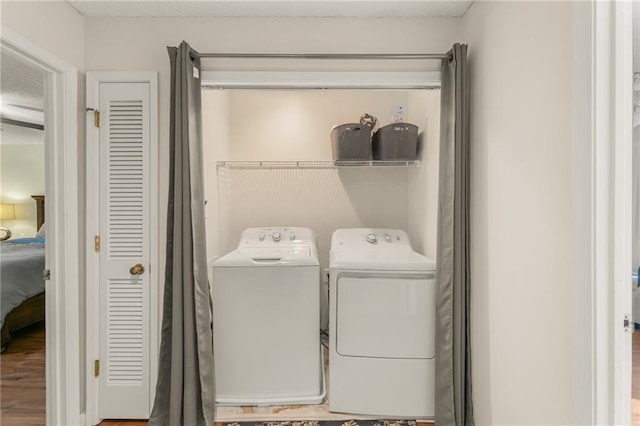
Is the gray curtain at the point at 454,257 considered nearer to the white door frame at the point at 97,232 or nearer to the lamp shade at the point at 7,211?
the white door frame at the point at 97,232

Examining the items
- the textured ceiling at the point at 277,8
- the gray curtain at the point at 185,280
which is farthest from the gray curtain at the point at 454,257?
the gray curtain at the point at 185,280

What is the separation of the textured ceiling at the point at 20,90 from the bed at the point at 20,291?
1566 mm

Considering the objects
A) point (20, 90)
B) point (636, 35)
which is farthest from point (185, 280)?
point (20, 90)

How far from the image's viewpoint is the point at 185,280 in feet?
6.48

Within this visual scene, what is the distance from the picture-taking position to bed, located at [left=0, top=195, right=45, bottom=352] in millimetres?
3309

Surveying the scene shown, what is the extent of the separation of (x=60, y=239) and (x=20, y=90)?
2.09 m

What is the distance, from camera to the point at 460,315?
6.47 feet

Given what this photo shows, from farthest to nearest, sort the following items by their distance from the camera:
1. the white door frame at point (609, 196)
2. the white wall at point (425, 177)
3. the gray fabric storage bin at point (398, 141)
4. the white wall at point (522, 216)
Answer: the gray fabric storage bin at point (398, 141) → the white wall at point (425, 177) → the white wall at point (522, 216) → the white door frame at point (609, 196)

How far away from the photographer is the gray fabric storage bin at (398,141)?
2604 millimetres

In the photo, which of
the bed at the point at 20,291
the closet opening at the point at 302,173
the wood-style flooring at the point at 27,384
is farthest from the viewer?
the bed at the point at 20,291

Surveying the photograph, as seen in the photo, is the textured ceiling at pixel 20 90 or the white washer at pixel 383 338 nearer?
the white washer at pixel 383 338

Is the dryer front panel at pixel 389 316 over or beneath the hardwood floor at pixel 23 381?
over

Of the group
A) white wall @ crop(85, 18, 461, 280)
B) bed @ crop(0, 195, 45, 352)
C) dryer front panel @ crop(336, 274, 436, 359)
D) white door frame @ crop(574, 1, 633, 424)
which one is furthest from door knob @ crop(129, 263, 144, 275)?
white door frame @ crop(574, 1, 633, 424)

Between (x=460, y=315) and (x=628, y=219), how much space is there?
1004 millimetres
